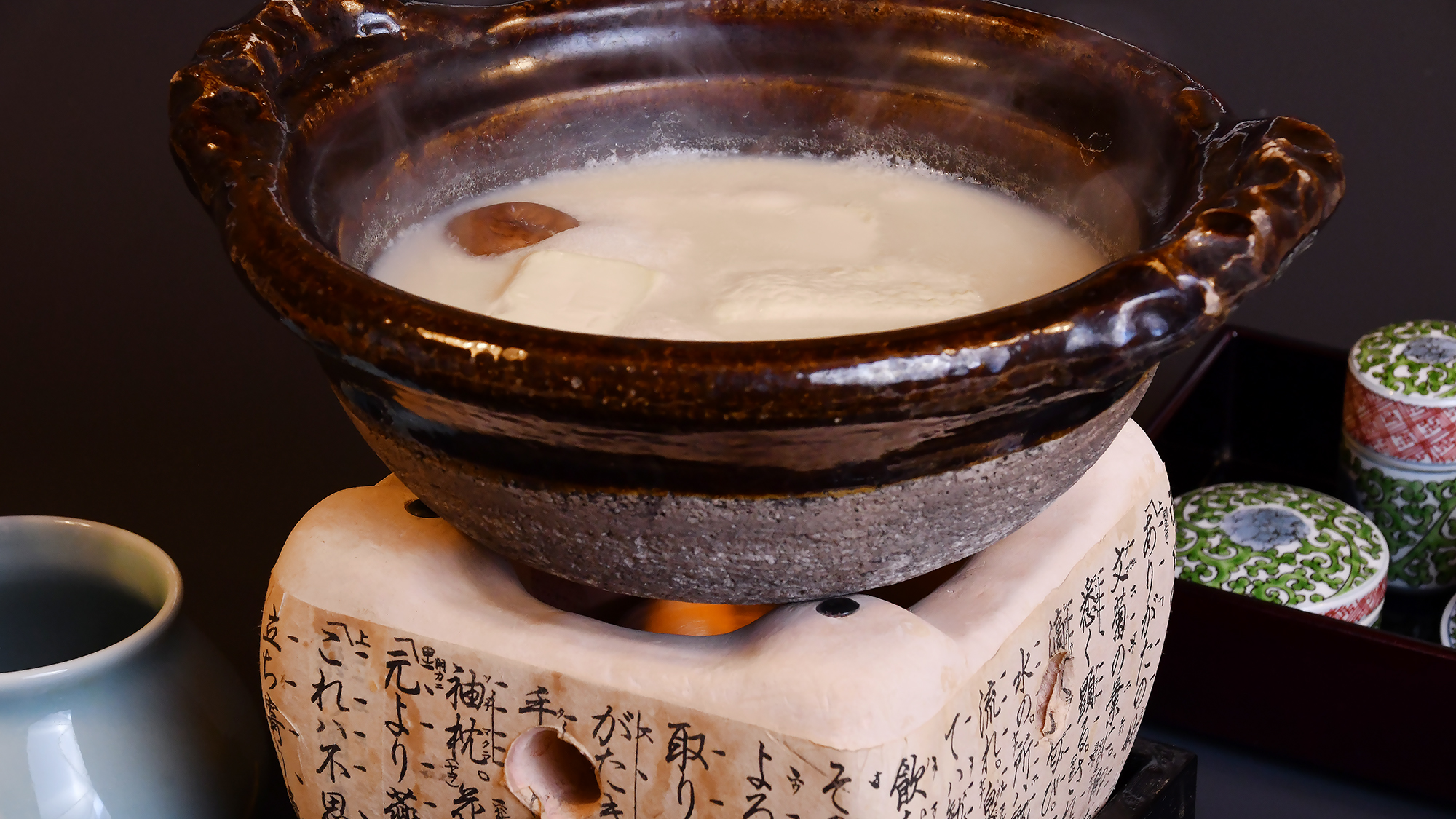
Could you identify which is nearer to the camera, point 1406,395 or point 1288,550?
point 1288,550

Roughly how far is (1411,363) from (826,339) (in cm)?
120

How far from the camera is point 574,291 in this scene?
1.08 m

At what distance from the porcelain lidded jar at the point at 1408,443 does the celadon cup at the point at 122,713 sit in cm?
129

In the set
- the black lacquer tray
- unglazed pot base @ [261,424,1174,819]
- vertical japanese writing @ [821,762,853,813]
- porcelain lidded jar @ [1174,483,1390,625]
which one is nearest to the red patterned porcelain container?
porcelain lidded jar @ [1174,483,1390,625]

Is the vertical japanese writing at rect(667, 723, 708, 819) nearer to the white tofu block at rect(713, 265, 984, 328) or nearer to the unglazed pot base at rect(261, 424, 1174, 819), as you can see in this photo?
the unglazed pot base at rect(261, 424, 1174, 819)

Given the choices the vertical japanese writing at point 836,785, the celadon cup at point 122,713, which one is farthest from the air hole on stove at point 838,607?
the celadon cup at point 122,713

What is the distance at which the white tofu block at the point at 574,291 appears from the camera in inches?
41.4

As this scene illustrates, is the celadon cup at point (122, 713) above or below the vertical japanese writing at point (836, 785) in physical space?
below

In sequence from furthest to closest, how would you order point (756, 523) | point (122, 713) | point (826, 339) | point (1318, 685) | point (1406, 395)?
point (1406, 395)
point (1318, 685)
point (122, 713)
point (756, 523)
point (826, 339)

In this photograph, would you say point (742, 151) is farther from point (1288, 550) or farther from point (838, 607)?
point (1288, 550)

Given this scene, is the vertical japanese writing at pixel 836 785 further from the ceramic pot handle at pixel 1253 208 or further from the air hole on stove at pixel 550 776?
the ceramic pot handle at pixel 1253 208

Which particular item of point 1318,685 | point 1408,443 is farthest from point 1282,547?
point 1408,443

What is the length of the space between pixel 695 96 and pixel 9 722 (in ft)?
2.59

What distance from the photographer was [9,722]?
3.81 ft
